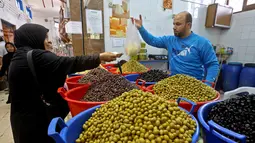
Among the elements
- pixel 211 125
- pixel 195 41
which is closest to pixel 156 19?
pixel 195 41

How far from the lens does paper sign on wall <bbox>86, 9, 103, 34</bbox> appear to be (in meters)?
2.32

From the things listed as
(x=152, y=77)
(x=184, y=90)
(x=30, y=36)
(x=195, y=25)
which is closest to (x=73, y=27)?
(x=30, y=36)

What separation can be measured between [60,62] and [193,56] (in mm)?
1423

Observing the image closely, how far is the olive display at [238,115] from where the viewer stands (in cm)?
51

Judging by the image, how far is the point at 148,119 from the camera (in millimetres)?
559

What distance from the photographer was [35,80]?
99 cm

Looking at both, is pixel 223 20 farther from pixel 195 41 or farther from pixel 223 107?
pixel 223 107

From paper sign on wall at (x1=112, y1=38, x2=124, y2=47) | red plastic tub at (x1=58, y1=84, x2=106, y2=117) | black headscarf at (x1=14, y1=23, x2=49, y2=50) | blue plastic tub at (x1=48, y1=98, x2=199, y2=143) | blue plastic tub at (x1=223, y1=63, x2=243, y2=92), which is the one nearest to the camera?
blue plastic tub at (x1=48, y1=98, x2=199, y2=143)

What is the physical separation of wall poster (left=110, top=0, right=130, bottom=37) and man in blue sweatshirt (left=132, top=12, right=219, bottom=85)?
1083 mm

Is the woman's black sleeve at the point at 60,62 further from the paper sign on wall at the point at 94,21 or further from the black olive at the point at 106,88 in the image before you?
the paper sign on wall at the point at 94,21

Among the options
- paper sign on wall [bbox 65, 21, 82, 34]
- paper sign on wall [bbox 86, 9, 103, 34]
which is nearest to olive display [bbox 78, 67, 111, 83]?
paper sign on wall [bbox 65, 21, 82, 34]

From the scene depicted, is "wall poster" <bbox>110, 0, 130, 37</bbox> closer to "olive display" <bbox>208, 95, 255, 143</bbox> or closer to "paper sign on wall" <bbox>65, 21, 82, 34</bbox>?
"paper sign on wall" <bbox>65, 21, 82, 34</bbox>

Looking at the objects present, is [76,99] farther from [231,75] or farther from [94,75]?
[231,75]

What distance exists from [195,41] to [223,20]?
114 inches
